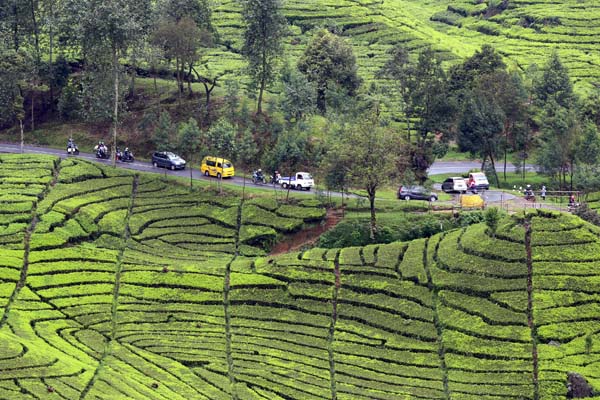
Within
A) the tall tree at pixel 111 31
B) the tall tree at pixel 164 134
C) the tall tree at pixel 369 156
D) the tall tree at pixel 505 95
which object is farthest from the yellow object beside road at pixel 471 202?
the tall tree at pixel 111 31

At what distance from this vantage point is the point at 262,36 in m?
109

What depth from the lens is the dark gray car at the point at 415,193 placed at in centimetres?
9600

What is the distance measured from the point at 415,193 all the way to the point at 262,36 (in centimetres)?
2355

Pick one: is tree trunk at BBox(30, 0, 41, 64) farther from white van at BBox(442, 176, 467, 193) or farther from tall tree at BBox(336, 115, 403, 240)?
white van at BBox(442, 176, 467, 193)

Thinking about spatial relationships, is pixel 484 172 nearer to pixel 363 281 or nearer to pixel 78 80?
pixel 363 281

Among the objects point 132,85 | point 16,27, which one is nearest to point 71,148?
point 132,85

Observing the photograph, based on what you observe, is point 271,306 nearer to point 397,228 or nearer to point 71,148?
point 397,228

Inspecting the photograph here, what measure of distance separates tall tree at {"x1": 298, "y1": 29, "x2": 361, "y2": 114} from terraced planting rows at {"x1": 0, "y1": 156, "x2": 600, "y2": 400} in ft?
82.0

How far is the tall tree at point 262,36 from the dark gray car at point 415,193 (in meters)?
19.7

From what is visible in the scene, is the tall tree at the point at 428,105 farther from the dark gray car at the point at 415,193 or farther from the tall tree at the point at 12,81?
the tall tree at the point at 12,81

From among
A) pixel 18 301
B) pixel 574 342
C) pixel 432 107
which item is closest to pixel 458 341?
pixel 574 342

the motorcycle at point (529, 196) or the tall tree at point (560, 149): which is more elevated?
the tall tree at point (560, 149)

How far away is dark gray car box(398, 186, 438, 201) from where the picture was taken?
3780 inches

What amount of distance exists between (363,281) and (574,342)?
52.8ft
